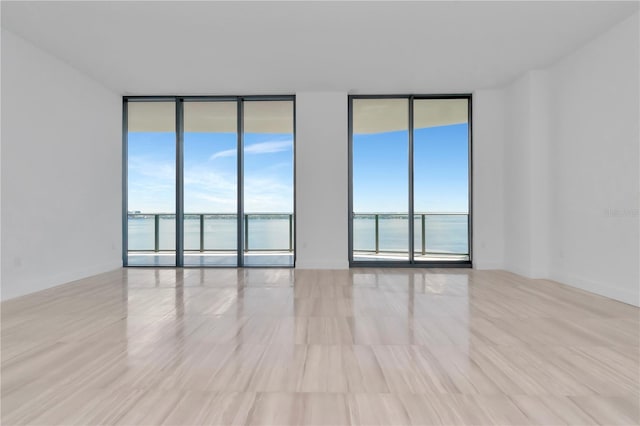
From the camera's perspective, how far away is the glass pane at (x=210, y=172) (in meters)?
5.78

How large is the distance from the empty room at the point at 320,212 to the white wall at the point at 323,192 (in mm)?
38

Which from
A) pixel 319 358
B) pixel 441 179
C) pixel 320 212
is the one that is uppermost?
pixel 441 179

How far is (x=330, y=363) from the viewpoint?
2018 millimetres

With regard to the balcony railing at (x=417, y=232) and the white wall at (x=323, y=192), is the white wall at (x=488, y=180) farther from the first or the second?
the white wall at (x=323, y=192)

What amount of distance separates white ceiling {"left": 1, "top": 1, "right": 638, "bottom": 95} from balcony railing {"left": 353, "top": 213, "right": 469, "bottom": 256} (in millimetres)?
2363

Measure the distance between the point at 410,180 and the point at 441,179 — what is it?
2.75ft

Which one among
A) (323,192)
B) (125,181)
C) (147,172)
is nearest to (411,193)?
(323,192)

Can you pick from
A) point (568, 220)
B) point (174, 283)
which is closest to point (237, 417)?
point (174, 283)

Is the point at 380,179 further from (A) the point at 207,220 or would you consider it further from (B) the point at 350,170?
(A) the point at 207,220

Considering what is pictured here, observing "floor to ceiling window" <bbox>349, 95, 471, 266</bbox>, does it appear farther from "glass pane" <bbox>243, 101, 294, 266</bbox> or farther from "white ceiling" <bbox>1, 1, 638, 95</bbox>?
"glass pane" <bbox>243, 101, 294, 266</bbox>

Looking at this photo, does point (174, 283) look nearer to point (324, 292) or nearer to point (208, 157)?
point (324, 292)

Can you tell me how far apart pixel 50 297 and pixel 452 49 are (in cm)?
557

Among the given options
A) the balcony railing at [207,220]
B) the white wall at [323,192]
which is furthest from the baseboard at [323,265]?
the balcony railing at [207,220]

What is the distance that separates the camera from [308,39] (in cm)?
377
